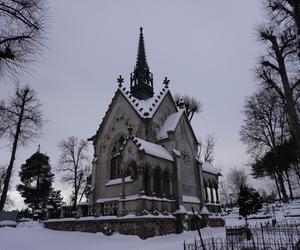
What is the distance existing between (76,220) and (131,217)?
6327mm

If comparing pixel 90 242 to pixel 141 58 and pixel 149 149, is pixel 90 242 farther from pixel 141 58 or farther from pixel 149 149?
pixel 141 58

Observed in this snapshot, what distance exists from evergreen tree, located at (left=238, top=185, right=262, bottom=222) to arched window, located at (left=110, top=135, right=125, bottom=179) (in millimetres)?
11936

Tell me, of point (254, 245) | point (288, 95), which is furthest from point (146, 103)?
point (254, 245)

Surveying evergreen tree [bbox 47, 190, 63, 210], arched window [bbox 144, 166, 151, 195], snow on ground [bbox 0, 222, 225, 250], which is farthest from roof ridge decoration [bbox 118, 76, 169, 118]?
evergreen tree [bbox 47, 190, 63, 210]

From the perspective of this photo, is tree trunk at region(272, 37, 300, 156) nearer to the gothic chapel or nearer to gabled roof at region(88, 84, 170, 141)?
the gothic chapel

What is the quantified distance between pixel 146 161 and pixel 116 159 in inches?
295

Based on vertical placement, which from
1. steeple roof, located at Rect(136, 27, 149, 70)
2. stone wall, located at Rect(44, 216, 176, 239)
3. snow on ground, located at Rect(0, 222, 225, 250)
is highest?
steeple roof, located at Rect(136, 27, 149, 70)

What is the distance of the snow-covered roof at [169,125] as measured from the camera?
25503mm

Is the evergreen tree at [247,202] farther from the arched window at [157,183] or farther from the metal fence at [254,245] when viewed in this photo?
the metal fence at [254,245]

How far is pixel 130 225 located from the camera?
17.0 metres

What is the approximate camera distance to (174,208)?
867 inches

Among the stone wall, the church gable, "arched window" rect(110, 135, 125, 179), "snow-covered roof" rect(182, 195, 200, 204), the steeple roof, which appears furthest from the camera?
the steeple roof

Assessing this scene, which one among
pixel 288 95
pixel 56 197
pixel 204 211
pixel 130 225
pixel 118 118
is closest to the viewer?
pixel 288 95

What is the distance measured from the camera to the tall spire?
3228 centimetres
